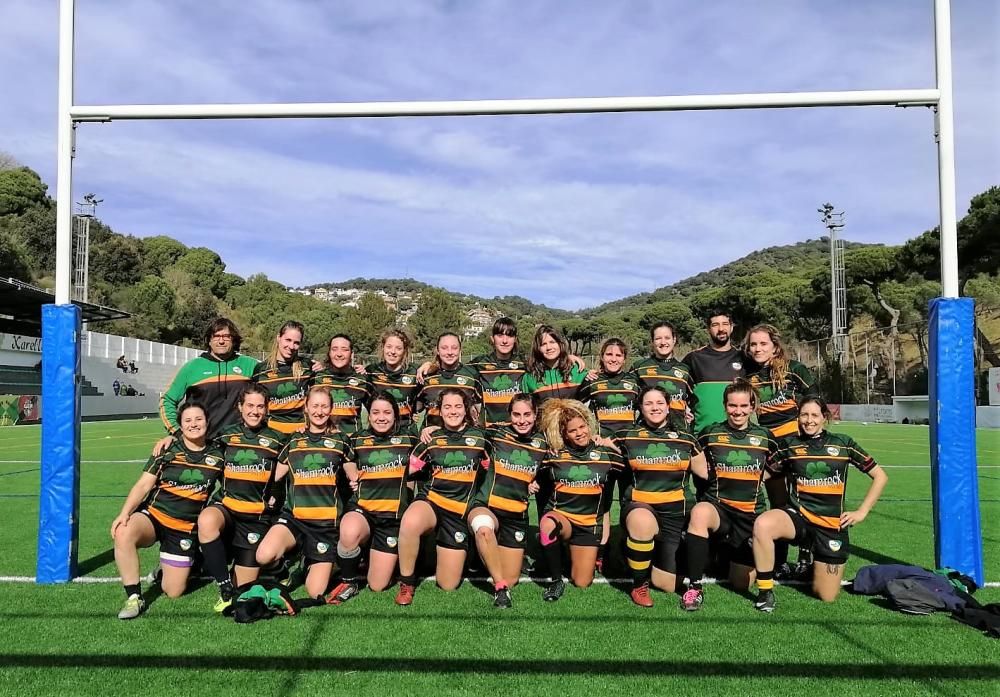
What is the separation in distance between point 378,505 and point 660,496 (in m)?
1.73

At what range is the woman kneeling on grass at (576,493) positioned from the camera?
13.9 ft

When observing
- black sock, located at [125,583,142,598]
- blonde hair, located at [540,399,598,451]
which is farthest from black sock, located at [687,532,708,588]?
black sock, located at [125,583,142,598]

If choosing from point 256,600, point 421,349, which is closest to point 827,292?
point 421,349

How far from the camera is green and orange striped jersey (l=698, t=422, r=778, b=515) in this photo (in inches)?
166

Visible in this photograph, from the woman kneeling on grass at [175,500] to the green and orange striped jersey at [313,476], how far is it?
47 centimetres

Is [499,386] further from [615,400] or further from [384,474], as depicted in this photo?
[384,474]

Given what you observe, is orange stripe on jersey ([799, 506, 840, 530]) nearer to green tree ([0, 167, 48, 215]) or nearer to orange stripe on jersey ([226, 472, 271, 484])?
orange stripe on jersey ([226, 472, 271, 484])

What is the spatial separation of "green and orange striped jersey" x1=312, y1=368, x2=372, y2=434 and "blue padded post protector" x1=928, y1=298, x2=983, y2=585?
3749 millimetres

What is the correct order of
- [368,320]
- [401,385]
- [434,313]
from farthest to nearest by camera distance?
[434,313] < [368,320] < [401,385]

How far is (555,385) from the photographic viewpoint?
498cm

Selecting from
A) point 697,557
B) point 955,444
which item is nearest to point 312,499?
point 697,557

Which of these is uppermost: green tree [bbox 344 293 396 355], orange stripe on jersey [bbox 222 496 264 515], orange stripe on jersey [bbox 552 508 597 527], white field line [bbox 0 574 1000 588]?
green tree [bbox 344 293 396 355]

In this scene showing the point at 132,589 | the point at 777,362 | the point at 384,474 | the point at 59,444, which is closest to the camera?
→ the point at 132,589

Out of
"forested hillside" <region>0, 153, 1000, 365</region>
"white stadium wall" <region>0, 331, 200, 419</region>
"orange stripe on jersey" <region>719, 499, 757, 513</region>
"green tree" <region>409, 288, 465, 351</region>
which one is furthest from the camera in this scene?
"green tree" <region>409, 288, 465, 351</region>
